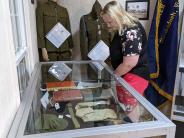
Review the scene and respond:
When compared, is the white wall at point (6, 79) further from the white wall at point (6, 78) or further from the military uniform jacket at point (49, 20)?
the military uniform jacket at point (49, 20)

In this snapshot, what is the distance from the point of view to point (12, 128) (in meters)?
0.82

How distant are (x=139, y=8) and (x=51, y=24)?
1076 mm

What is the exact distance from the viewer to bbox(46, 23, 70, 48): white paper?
2371 mm

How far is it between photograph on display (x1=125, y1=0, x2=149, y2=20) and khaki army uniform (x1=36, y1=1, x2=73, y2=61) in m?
0.78

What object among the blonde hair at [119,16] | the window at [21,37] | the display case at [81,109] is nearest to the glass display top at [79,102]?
the display case at [81,109]

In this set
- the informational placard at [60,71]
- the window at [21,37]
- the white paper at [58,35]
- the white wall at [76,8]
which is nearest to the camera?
the window at [21,37]

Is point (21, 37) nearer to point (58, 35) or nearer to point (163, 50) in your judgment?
point (58, 35)

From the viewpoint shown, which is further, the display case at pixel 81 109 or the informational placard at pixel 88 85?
the informational placard at pixel 88 85

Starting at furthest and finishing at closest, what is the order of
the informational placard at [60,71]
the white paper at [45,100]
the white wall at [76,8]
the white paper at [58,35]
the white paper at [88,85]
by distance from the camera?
the white wall at [76,8], the white paper at [58,35], the informational placard at [60,71], the white paper at [88,85], the white paper at [45,100]

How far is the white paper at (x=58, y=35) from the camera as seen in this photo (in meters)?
2.37

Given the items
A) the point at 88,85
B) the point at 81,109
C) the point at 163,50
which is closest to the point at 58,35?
the point at 88,85

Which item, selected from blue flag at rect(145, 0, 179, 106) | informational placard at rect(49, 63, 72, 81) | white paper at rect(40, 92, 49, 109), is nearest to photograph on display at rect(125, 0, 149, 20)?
blue flag at rect(145, 0, 179, 106)

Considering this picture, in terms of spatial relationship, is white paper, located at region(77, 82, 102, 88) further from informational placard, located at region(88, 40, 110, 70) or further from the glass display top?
informational placard, located at region(88, 40, 110, 70)

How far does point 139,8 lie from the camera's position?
8.71ft
